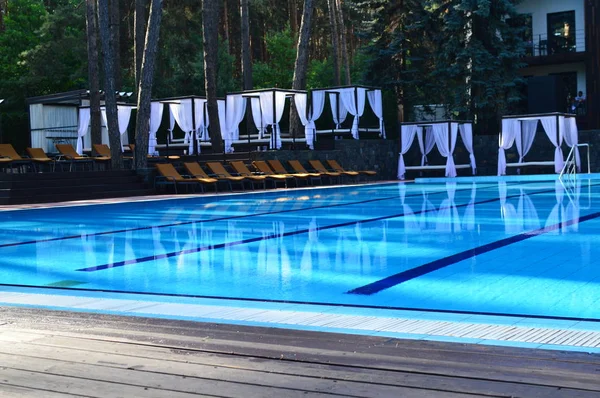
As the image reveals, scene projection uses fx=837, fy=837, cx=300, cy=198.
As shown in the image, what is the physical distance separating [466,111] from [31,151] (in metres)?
16.5

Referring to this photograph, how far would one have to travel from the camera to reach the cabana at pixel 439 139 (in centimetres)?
2923

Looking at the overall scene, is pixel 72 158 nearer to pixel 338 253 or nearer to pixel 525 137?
pixel 525 137

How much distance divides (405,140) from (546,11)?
10.8 m

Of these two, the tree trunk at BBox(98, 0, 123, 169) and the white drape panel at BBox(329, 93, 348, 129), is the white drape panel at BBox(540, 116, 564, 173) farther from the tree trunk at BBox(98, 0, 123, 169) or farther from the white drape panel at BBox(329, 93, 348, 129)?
the tree trunk at BBox(98, 0, 123, 169)

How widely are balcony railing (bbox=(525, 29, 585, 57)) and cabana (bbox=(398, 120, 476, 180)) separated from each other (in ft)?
26.3

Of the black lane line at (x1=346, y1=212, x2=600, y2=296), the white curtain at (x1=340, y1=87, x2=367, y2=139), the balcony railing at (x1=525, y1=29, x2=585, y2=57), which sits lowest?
the black lane line at (x1=346, y1=212, x2=600, y2=296)

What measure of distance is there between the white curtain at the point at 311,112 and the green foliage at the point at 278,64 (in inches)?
635

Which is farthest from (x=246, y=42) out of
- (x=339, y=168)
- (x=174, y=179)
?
(x=174, y=179)

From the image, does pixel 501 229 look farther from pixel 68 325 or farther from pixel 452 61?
pixel 452 61

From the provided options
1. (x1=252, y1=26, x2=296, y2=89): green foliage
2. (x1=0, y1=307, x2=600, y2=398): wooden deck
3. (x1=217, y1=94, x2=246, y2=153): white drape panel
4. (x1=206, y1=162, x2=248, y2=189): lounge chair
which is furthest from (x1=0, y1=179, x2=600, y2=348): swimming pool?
(x1=252, y1=26, x2=296, y2=89): green foliage

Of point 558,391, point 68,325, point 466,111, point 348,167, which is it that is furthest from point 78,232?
point 466,111

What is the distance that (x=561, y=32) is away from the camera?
35.8 metres

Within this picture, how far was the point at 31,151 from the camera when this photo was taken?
23.8 m

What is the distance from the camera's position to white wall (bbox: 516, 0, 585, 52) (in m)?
35.1
